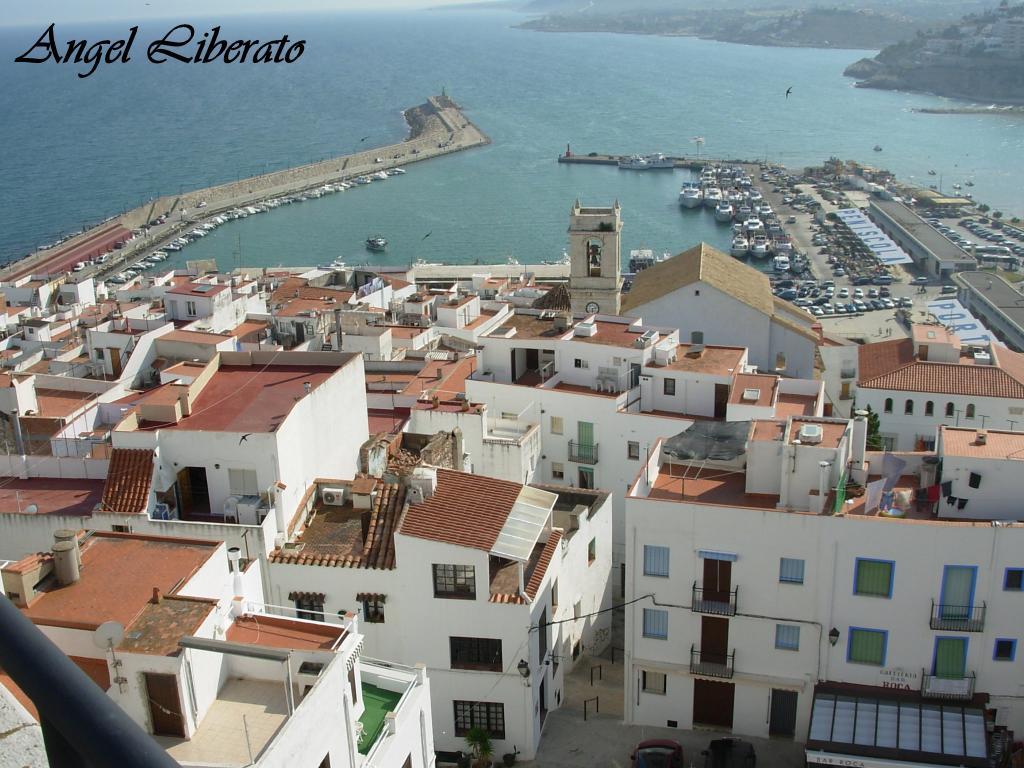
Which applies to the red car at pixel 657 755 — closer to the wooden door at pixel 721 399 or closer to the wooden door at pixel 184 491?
the wooden door at pixel 184 491

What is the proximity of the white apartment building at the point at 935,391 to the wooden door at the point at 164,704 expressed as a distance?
66.5ft

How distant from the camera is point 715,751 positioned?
45.2ft

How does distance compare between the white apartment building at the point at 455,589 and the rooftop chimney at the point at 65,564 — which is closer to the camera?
the rooftop chimney at the point at 65,564

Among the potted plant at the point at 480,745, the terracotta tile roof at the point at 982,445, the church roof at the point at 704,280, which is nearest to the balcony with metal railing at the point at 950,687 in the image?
the terracotta tile roof at the point at 982,445

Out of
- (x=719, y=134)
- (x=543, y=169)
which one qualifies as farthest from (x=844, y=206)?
(x=719, y=134)

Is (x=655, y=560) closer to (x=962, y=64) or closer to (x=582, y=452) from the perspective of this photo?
(x=582, y=452)

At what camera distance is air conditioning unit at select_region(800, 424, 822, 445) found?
1420cm

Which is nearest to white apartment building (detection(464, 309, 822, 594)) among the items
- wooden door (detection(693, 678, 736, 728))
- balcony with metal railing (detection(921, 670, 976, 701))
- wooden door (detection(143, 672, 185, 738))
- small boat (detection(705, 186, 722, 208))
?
wooden door (detection(693, 678, 736, 728))

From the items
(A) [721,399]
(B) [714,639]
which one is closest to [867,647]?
(B) [714,639]

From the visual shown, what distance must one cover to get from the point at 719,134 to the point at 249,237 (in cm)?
6146

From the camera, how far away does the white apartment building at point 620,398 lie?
20.1 m

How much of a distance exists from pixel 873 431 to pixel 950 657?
11486 mm

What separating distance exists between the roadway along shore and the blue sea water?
265 centimetres

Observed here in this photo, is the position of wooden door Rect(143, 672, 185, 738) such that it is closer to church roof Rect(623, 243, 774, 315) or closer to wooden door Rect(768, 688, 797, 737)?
wooden door Rect(768, 688, 797, 737)
